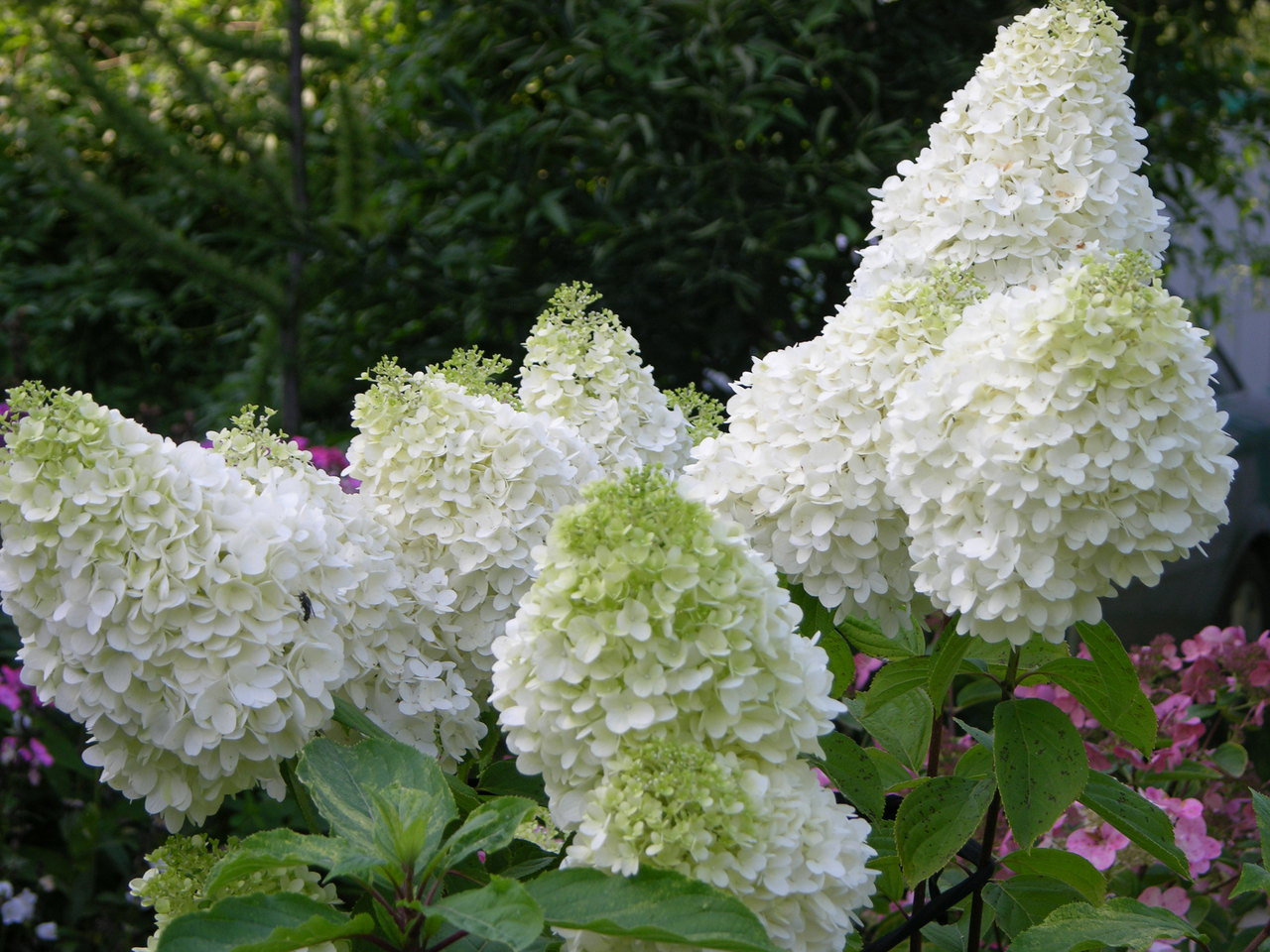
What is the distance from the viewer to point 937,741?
1321 millimetres

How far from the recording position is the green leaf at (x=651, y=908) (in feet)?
2.55

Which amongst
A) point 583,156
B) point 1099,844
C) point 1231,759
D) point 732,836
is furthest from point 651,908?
point 583,156

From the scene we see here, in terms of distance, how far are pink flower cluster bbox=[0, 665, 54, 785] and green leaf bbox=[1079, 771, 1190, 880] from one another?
1977 millimetres

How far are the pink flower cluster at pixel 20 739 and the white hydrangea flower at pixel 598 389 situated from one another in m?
1.52

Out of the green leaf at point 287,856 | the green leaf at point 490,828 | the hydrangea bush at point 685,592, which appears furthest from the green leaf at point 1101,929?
the green leaf at point 287,856

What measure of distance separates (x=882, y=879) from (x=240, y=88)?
11.8 ft

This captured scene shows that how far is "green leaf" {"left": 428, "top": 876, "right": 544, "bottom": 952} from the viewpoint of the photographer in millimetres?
780

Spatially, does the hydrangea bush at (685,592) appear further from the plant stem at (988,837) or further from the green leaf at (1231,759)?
the green leaf at (1231,759)

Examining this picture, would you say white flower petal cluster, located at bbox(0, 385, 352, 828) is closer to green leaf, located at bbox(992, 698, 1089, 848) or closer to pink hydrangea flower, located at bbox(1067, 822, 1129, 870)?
green leaf, located at bbox(992, 698, 1089, 848)

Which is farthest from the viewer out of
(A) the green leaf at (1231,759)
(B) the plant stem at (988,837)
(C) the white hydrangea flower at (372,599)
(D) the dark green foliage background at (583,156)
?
(D) the dark green foliage background at (583,156)

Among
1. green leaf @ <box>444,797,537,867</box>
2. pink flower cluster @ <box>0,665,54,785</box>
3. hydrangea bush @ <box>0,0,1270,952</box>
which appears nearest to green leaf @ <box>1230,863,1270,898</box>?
hydrangea bush @ <box>0,0,1270,952</box>

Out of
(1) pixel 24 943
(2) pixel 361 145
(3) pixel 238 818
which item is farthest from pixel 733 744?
(2) pixel 361 145

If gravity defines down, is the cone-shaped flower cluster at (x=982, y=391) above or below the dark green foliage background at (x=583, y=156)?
below

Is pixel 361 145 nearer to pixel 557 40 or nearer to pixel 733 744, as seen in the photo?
pixel 557 40
